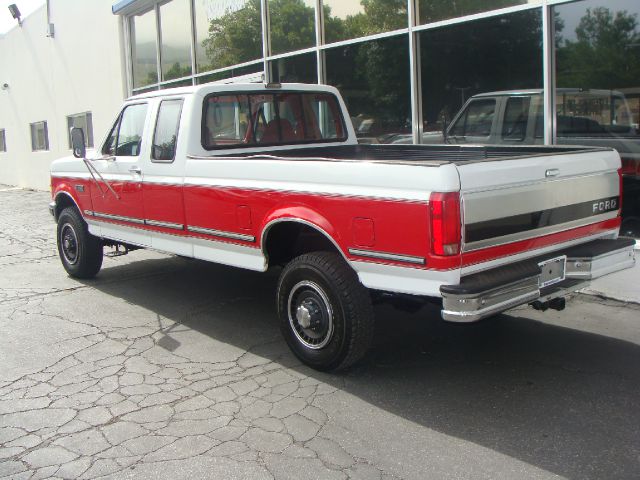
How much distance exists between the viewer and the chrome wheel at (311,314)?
4453 mm

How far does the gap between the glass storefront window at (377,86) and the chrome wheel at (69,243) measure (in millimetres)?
3873

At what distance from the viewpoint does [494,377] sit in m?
4.54

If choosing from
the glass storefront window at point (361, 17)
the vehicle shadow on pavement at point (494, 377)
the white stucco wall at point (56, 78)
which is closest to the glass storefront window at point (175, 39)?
the white stucco wall at point (56, 78)

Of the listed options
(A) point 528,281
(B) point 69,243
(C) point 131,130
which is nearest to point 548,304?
(A) point 528,281

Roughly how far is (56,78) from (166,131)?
1430cm

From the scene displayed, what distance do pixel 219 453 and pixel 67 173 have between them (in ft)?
15.7

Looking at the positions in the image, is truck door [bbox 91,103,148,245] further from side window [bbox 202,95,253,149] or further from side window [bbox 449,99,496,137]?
side window [bbox 449,99,496,137]

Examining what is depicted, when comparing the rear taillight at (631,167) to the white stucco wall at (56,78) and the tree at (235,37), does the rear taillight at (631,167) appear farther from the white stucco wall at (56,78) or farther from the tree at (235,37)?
the white stucco wall at (56,78)

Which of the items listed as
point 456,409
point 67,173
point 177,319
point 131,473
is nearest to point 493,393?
point 456,409

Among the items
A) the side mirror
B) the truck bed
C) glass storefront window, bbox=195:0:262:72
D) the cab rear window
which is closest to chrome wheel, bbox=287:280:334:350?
the truck bed

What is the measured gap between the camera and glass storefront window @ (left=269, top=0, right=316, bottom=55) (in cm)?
1021

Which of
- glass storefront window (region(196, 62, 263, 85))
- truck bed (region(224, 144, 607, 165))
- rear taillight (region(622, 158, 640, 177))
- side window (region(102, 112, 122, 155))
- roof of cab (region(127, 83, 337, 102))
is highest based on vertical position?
glass storefront window (region(196, 62, 263, 85))

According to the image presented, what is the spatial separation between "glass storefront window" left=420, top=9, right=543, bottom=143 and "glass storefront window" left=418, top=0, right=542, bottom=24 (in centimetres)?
12

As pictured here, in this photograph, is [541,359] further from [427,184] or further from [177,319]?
[177,319]
